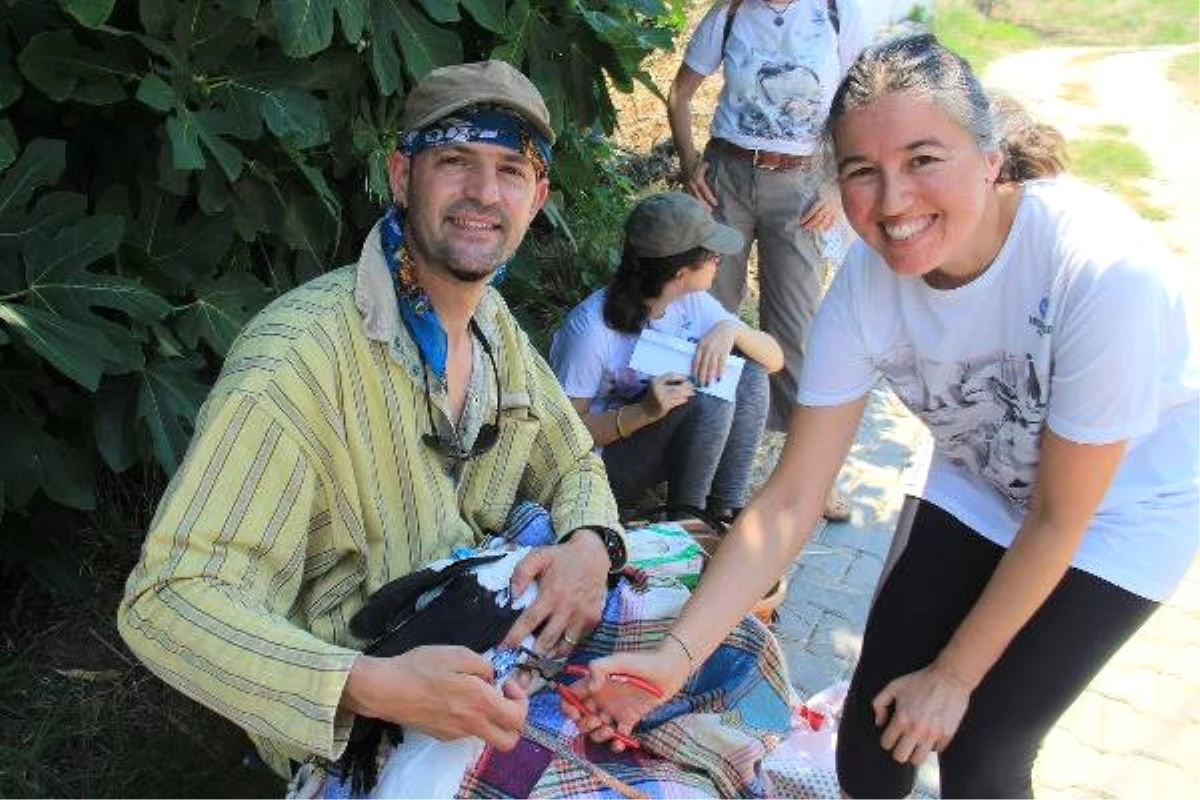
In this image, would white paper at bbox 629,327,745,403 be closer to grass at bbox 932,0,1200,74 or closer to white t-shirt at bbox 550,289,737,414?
white t-shirt at bbox 550,289,737,414

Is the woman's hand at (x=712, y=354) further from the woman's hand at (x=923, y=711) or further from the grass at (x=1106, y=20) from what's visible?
the grass at (x=1106, y=20)

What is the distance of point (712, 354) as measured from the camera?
388cm

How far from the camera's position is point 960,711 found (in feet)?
7.15

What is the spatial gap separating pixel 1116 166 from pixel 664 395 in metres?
7.62

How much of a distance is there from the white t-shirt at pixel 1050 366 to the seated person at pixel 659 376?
4.59 ft

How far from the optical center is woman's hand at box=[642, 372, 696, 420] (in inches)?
145

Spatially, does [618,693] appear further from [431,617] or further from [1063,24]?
[1063,24]

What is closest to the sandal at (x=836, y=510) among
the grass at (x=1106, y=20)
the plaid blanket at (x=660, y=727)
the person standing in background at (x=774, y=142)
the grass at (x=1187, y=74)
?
the person standing in background at (x=774, y=142)

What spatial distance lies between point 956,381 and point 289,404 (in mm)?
1176

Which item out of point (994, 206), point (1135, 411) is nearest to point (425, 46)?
point (994, 206)

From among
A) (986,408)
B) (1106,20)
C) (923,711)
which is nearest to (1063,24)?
(1106,20)

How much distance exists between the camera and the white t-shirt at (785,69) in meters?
4.37

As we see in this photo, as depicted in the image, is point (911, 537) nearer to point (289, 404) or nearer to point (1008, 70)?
point (289, 404)

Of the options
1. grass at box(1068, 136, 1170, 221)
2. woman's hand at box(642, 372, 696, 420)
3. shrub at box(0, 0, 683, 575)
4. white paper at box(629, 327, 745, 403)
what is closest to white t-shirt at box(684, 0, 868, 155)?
white paper at box(629, 327, 745, 403)
